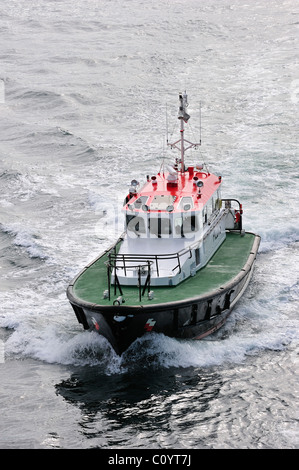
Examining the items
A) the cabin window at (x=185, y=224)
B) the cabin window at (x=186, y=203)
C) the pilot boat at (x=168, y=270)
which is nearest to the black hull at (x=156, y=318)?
the pilot boat at (x=168, y=270)

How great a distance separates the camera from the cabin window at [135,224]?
20125 millimetres

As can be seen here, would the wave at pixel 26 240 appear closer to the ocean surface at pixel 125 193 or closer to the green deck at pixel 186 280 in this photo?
the ocean surface at pixel 125 193

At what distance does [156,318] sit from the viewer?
17.3 meters

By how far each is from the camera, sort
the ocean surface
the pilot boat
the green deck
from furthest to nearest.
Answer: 1. the green deck
2. the pilot boat
3. the ocean surface

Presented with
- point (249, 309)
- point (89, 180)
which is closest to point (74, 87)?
point (89, 180)

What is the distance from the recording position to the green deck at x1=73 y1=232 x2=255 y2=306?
58.4 ft

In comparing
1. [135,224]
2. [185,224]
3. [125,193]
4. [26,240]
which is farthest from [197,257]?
→ [125,193]

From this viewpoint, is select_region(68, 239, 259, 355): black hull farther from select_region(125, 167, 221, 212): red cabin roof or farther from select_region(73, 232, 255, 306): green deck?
select_region(125, 167, 221, 212): red cabin roof

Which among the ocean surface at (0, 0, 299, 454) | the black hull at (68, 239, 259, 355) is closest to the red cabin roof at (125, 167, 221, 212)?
the black hull at (68, 239, 259, 355)

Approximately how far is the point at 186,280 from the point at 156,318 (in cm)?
220

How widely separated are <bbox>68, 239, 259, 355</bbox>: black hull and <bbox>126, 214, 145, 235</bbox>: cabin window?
9.38 ft

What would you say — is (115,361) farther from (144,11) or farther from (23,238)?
(144,11)

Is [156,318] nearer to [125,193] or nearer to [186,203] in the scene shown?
[186,203]

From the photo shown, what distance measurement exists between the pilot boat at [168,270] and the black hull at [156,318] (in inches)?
0.9
